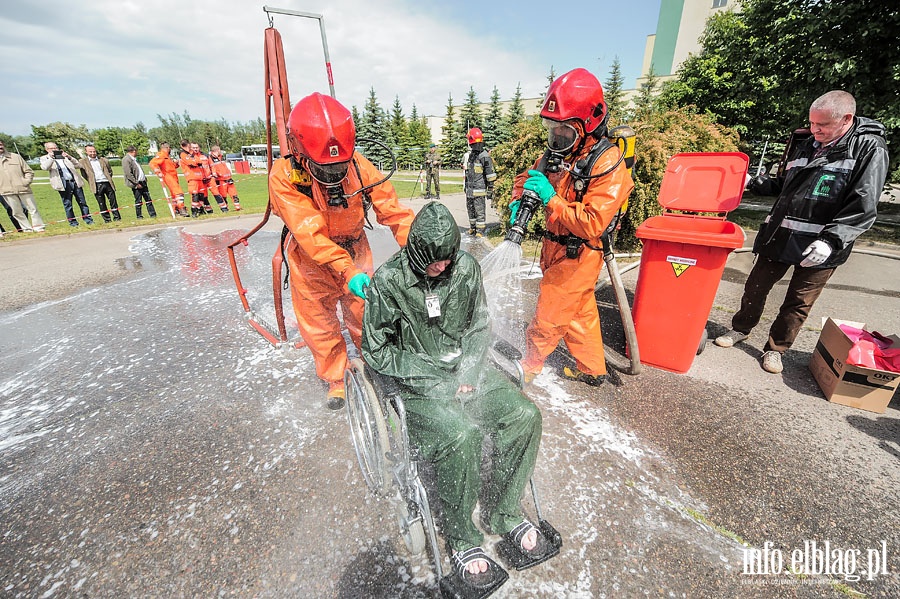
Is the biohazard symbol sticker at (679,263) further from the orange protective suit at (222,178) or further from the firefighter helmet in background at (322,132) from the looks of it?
the orange protective suit at (222,178)

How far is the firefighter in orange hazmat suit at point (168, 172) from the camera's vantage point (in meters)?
9.93

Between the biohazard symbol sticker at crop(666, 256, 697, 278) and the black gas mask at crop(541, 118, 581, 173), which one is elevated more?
the black gas mask at crop(541, 118, 581, 173)

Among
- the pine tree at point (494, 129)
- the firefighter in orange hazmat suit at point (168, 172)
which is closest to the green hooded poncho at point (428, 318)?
the firefighter in orange hazmat suit at point (168, 172)

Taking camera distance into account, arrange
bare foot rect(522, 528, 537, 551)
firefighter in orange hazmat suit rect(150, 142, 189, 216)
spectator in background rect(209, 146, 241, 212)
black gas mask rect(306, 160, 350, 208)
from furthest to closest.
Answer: spectator in background rect(209, 146, 241, 212) → firefighter in orange hazmat suit rect(150, 142, 189, 216) → black gas mask rect(306, 160, 350, 208) → bare foot rect(522, 528, 537, 551)

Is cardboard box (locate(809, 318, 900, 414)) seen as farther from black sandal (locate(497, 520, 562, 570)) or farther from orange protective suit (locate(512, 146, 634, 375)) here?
black sandal (locate(497, 520, 562, 570))

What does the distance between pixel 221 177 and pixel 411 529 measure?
12037 millimetres

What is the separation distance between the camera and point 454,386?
1908mm

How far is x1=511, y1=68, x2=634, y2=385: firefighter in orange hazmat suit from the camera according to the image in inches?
93.3

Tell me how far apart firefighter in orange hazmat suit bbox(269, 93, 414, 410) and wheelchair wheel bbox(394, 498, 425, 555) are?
114 centimetres

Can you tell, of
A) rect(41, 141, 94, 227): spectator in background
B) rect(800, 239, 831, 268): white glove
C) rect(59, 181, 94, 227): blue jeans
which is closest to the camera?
rect(800, 239, 831, 268): white glove

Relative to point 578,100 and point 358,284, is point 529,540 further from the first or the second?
point 578,100

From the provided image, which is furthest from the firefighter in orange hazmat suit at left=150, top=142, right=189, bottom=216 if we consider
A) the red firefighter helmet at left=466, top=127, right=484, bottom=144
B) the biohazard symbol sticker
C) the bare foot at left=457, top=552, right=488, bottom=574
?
the bare foot at left=457, top=552, right=488, bottom=574

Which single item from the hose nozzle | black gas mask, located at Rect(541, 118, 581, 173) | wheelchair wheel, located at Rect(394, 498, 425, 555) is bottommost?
wheelchair wheel, located at Rect(394, 498, 425, 555)

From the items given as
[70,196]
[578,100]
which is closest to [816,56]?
[578,100]
